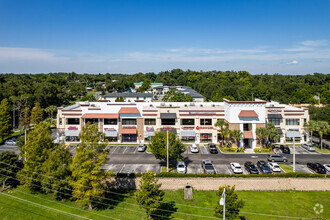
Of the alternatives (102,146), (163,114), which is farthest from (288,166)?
(102,146)

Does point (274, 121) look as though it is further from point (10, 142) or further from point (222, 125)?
point (10, 142)

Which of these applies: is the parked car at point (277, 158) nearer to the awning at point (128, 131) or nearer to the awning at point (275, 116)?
the awning at point (275, 116)

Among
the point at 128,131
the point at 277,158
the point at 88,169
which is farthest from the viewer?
the point at 128,131

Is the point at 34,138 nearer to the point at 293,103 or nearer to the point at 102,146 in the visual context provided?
the point at 102,146

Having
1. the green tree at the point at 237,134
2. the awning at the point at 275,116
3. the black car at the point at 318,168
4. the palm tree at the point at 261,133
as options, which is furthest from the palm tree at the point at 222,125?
the black car at the point at 318,168

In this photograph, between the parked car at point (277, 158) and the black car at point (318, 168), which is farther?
the parked car at point (277, 158)

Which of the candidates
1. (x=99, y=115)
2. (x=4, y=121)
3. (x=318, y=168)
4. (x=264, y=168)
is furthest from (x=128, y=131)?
(x=318, y=168)
